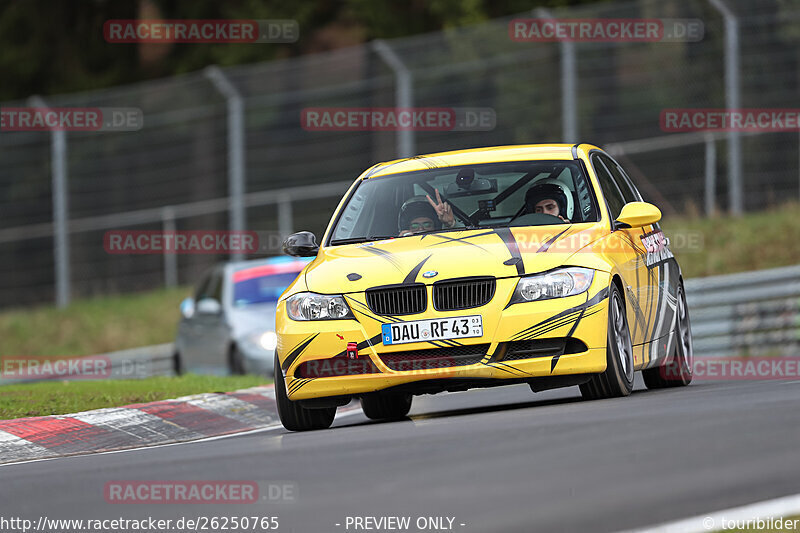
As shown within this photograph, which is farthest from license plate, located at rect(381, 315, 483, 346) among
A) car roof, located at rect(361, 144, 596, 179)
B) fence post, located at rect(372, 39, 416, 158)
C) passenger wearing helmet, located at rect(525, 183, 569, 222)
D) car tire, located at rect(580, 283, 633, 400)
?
fence post, located at rect(372, 39, 416, 158)

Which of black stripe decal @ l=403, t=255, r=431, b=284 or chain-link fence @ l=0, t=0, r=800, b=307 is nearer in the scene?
black stripe decal @ l=403, t=255, r=431, b=284

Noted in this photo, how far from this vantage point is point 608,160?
12.2 meters

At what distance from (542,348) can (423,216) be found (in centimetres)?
153

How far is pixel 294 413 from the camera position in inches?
413

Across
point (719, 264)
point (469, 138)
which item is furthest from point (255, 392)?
point (469, 138)

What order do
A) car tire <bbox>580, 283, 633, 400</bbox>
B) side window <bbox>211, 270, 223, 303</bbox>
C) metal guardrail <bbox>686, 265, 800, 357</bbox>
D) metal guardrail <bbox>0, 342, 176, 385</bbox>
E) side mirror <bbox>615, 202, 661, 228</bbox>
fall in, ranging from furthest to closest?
metal guardrail <bbox>0, 342, 176, 385</bbox> → side window <bbox>211, 270, 223, 303</bbox> → metal guardrail <bbox>686, 265, 800, 357</bbox> → side mirror <bbox>615, 202, 661, 228</bbox> → car tire <bbox>580, 283, 633, 400</bbox>

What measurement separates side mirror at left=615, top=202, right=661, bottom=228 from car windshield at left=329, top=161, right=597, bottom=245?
0.18 meters

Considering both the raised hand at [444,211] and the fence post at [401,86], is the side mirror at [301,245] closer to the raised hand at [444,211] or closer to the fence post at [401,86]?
the raised hand at [444,211]

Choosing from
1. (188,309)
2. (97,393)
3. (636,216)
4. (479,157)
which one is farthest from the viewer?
(188,309)

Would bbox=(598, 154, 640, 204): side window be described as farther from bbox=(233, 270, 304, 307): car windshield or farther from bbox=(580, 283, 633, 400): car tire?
bbox=(233, 270, 304, 307): car windshield

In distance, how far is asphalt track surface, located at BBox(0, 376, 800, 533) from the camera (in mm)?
6340

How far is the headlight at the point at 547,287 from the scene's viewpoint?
972 cm

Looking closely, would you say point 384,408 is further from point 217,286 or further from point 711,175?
point 711,175

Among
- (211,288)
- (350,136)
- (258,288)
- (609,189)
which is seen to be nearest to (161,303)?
(350,136)
